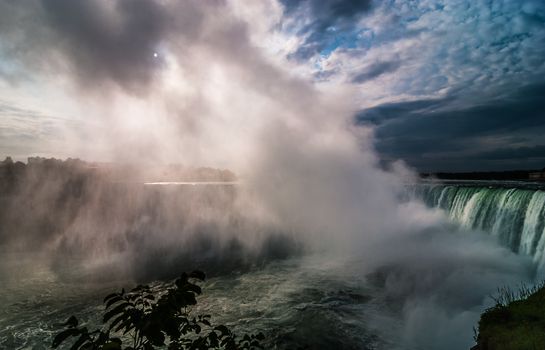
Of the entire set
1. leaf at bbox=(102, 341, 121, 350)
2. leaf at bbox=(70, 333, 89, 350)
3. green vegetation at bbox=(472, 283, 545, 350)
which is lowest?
green vegetation at bbox=(472, 283, 545, 350)

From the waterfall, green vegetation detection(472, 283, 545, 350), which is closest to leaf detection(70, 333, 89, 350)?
green vegetation detection(472, 283, 545, 350)

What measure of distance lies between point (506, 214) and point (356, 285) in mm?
13775

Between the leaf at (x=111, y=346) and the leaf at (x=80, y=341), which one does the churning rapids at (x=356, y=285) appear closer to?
the leaf at (x=80, y=341)

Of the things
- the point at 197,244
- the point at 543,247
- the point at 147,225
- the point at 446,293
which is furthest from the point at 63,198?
the point at 543,247

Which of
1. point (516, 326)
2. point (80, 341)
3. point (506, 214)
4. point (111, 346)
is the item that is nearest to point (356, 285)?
point (516, 326)

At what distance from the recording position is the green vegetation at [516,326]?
7.23 metres

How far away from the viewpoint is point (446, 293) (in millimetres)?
17031

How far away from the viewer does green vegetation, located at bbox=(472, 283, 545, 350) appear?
7227 mm

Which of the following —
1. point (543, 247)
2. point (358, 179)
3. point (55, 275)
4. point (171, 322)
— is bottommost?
point (55, 275)

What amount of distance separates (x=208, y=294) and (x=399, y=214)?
28.0 metres

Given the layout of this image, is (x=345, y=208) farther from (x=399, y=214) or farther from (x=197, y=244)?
(x=197, y=244)

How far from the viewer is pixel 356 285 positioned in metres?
20.5

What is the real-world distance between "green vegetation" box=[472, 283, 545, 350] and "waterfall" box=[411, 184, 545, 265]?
1188 centimetres

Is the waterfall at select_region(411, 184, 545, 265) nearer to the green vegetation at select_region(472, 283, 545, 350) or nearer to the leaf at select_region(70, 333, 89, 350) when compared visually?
the green vegetation at select_region(472, 283, 545, 350)
